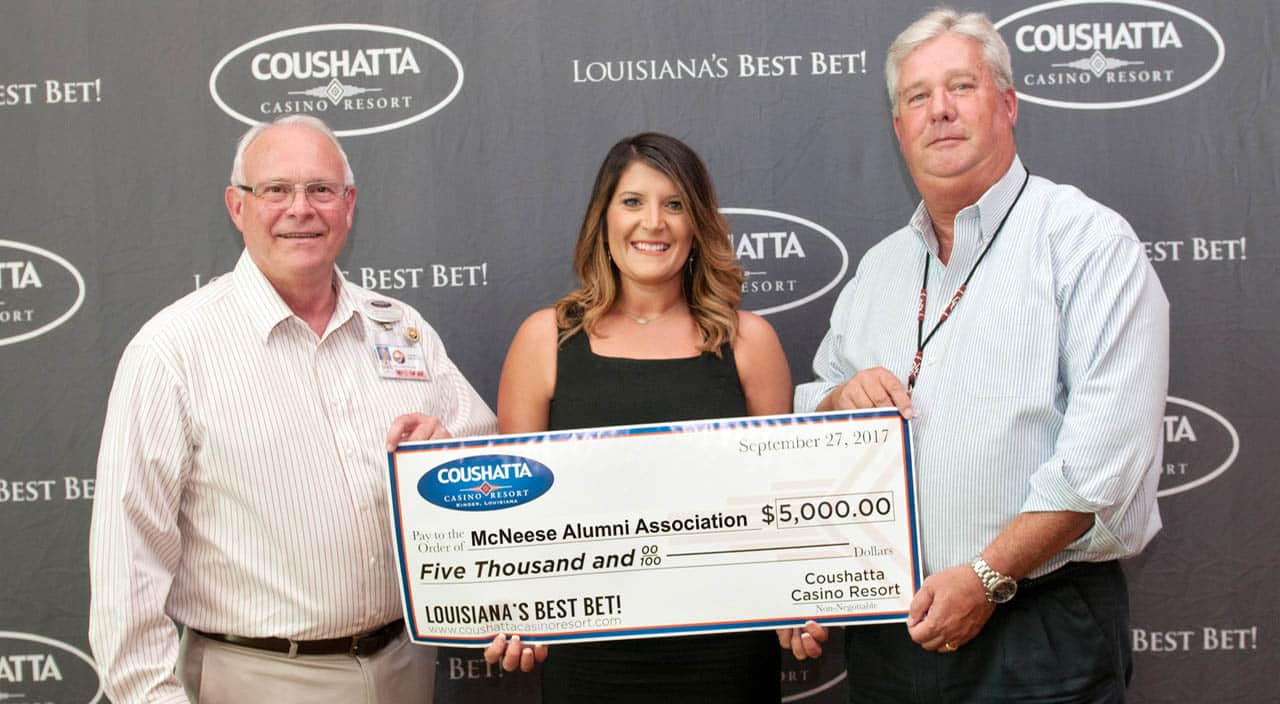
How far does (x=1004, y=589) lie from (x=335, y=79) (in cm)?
224

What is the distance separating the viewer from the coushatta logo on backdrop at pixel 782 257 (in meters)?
2.74

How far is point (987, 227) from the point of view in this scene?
190 cm

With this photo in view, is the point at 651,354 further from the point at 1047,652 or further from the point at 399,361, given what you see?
the point at 1047,652

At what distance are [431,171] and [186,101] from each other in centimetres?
75

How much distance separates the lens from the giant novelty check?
72.6 inches

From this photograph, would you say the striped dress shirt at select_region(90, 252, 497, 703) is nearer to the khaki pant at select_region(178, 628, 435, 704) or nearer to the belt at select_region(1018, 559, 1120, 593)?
the khaki pant at select_region(178, 628, 435, 704)

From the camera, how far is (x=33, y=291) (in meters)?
2.75

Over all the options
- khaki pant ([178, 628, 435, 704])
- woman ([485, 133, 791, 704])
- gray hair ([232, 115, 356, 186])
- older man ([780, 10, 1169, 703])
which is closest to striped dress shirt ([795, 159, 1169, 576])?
older man ([780, 10, 1169, 703])

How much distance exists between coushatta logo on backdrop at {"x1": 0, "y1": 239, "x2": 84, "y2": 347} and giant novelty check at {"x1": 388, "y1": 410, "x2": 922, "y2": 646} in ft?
4.94

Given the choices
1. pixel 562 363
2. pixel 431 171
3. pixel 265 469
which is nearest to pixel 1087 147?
pixel 562 363

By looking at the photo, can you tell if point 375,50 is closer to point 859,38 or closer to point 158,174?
point 158,174

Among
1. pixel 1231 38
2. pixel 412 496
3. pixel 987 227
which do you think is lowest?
pixel 412 496

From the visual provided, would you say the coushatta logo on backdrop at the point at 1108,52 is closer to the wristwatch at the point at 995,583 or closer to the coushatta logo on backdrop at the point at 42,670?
the wristwatch at the point at 995,583

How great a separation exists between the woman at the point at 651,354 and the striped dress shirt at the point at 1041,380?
432mm
